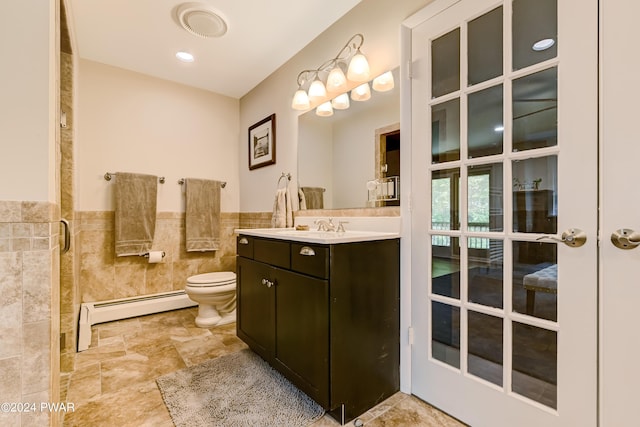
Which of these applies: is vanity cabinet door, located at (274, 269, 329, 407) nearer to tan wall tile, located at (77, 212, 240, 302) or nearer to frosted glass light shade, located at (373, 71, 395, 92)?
frosted glass light shade, located at (373, 71, 395, 92)

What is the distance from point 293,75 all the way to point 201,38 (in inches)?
30.9

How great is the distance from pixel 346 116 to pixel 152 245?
233 cm

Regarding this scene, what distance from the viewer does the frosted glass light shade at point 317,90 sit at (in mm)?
2193

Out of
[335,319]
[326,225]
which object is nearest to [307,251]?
[335,319]

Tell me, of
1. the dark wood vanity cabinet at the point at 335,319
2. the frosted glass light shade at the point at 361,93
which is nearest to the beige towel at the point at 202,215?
the dark wood vanity cabinet at the point at 335,319

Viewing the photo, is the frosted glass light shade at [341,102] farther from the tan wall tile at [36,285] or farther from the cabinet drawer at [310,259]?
the tan wall tile at [36,285]

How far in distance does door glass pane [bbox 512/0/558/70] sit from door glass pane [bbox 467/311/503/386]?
111 centimetres

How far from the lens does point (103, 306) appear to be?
266 cm

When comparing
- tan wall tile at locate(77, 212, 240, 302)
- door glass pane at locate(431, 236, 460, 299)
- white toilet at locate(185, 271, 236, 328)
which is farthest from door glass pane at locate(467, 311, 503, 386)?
tan wall tile at locate(77, 212, 240, 302)

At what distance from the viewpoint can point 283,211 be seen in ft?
8.34
